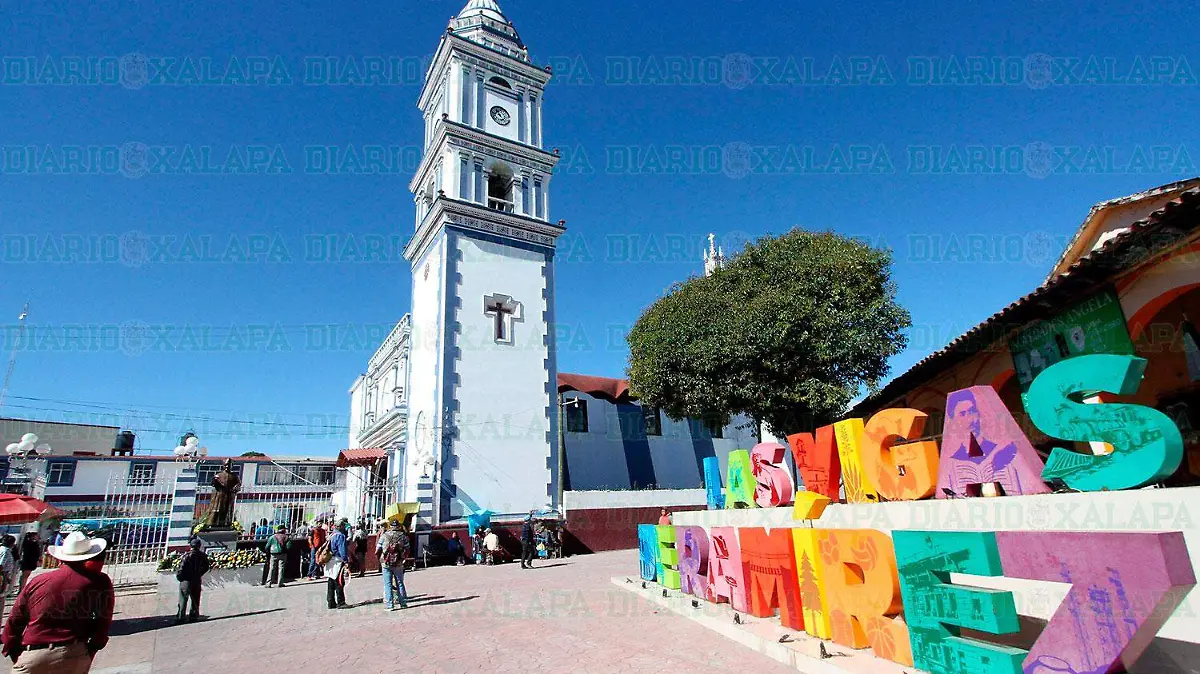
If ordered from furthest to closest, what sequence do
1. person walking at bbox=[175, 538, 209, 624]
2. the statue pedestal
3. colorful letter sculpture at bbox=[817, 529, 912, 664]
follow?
the statue pedestal < person walking at bbox=[175, 538, 209, 624] < colorful letter sculpture at bbox=[817, 529, 912, 664]

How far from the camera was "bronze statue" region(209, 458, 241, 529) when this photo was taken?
16534 mm

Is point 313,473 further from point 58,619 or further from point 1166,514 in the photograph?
point 1166,514

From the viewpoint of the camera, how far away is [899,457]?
7.53 m

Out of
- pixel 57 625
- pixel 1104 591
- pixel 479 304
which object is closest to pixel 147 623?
pixel 57 625

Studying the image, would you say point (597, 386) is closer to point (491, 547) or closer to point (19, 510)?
point (491, 547)

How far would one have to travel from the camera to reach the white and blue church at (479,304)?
20125 mm

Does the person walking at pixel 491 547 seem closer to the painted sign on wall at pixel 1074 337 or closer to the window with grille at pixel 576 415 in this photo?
the window with grille at pixel 576 415

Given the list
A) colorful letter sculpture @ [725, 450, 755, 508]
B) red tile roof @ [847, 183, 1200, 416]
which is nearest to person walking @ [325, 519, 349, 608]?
colorful letter sculpture @ [725, 450, 755, 508]

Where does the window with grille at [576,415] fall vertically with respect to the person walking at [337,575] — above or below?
above

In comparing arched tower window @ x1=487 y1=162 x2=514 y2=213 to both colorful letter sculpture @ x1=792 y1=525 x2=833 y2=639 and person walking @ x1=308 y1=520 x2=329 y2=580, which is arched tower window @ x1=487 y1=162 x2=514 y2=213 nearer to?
person walking @ x1=308 y1=520 x2=329 y2=580

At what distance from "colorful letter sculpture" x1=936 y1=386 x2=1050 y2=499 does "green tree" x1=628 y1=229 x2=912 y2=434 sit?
33.4ft

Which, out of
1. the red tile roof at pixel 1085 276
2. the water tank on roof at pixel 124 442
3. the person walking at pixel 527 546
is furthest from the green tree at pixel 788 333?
the water tank on roof at pixel 124 442

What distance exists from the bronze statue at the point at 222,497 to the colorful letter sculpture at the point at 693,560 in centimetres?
1266

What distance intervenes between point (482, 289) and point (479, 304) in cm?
57
